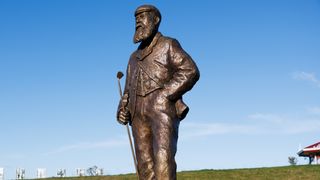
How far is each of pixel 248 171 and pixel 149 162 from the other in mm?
18268

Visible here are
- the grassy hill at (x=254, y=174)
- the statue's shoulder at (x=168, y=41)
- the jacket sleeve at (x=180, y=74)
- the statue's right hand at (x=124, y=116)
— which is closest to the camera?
the jacket sleeve at (x=180, y=74)

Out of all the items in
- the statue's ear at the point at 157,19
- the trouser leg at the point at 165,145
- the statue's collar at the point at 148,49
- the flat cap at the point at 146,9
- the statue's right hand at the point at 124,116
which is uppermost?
the flat cap at the point at 146,9

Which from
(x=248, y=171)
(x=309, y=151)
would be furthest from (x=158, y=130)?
(x=309, y=151)

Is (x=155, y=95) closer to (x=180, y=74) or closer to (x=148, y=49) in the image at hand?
(x=180, y=74)

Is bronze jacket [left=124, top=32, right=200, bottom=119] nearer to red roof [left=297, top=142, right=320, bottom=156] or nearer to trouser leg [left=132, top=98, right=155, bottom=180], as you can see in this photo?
trouser leg [left=132, top=98, right=155, bottom=180]

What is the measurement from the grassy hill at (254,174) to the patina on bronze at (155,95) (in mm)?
16194

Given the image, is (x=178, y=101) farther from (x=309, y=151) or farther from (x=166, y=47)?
(x=309, y=151)

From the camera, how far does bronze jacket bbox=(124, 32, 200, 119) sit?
8.00 metres

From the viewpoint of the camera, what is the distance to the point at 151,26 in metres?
8.40

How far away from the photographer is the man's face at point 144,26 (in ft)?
27.4

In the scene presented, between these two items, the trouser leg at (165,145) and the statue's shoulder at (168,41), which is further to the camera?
the statue's shoulder at (168,41)

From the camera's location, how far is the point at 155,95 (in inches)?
316

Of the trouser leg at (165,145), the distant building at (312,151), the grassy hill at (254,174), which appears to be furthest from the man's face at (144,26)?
the distant building at (312,151)

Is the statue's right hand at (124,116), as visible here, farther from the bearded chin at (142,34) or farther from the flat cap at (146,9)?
the flat cap at (146,9)
